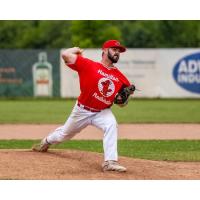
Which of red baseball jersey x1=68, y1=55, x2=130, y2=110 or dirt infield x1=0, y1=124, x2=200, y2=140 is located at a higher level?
red baseball jersey x1=68, y1=55, x2=130, y2=110

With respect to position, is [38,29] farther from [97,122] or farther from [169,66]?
[97,122]

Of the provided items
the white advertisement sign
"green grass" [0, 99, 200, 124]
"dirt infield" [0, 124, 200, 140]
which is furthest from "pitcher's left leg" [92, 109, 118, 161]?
the white advertisement sign

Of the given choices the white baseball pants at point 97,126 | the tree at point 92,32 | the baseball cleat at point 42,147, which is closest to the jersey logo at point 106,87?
the white baseball pants at point 97,126

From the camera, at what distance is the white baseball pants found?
969 centimetres

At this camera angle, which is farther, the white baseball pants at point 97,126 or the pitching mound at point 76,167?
the white baseball pants at point 97,126

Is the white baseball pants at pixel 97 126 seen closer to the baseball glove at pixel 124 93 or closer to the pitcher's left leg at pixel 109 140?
the pitcher's left leg at pixel 109 140

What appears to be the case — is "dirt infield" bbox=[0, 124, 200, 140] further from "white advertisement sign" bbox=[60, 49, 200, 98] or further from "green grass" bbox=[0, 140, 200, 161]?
"white advertisement sign" bbox=[60, 49, 200, 98]

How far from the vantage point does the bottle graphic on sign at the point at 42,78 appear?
29.7 metres

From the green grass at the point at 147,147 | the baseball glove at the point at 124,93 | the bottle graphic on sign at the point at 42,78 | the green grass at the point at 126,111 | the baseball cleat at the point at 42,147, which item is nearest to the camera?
the baseball glove at the point at 124,93

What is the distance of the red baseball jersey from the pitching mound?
1.00 meters

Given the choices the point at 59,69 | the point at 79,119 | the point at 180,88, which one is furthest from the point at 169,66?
the point at 79,119

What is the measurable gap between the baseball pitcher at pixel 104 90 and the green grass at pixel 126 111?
895cm

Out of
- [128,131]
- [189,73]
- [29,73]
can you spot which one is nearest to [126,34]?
[189,73]

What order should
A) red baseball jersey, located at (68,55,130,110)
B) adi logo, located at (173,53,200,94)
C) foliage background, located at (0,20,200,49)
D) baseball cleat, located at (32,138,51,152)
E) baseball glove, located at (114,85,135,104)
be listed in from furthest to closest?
foliage background, located at (0,20,200,49) < adi logo, located at (173,53,200,94) < baseball cleat, located at (32,138,51,152) < baseball glove, located at (114,85,135,104) < red baseball jersey, located at (68,55,130,110)
